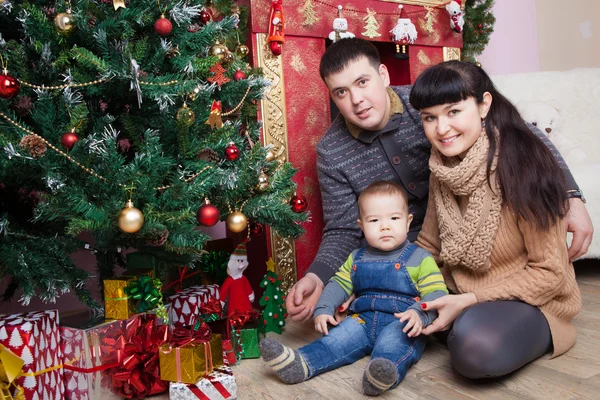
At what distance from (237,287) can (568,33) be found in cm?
303

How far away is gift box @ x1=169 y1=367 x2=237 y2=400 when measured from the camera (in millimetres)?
1304

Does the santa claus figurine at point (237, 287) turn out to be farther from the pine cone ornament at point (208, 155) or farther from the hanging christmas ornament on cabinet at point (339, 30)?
the hanging christmas ornament on cabinet at point (339, 30)

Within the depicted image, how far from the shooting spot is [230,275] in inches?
70.2

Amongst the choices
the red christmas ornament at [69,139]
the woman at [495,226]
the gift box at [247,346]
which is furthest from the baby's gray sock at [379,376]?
the red christmas ornament at [69,139]

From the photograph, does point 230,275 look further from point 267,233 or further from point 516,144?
point 516,144

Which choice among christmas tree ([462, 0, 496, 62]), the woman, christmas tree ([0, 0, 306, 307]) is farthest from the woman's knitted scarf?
christmas tree ([462, 0, 496, 62])

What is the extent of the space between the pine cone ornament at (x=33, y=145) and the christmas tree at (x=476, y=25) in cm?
225

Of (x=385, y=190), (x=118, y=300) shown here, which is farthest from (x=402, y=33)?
(x=118, y=300)

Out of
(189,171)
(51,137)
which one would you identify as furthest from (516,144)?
(51,137)

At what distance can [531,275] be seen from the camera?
4.59 feet

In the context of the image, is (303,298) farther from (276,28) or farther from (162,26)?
(276,28)

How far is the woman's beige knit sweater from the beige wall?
100 inches

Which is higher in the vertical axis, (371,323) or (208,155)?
(208,155)

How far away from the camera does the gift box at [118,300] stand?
4.64 feet
